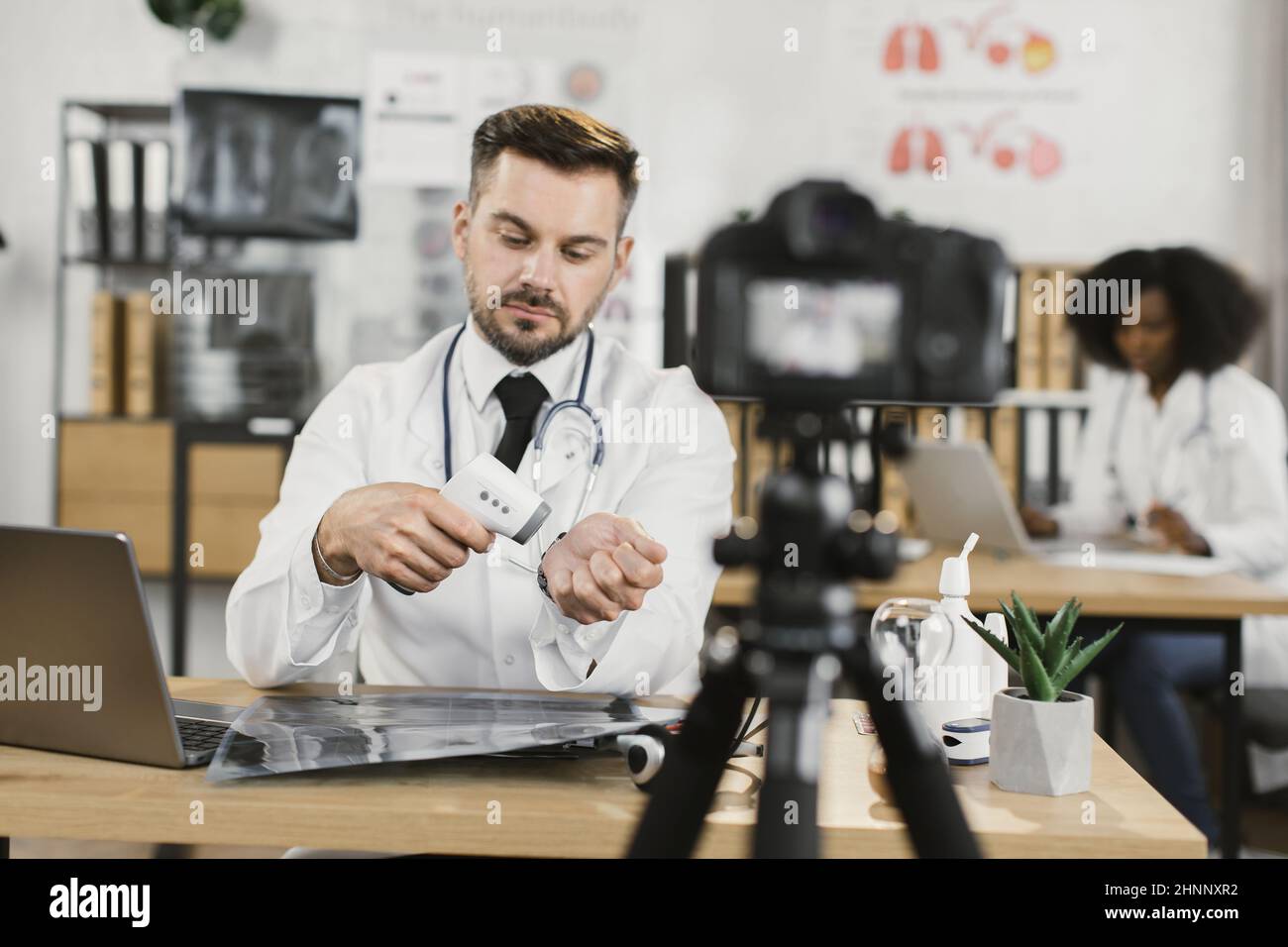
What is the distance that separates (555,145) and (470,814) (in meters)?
1.00

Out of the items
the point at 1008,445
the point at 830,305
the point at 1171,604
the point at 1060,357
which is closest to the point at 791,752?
the point at 830,305

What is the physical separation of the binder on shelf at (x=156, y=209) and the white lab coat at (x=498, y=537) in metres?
2.02

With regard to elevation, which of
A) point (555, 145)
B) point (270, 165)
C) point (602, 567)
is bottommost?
point (602, 567)

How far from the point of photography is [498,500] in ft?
3.49

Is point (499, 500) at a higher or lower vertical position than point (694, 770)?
higher

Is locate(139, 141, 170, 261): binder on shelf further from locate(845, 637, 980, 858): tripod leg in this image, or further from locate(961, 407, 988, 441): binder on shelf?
locate(845, 637, 980, 858): tripod leg

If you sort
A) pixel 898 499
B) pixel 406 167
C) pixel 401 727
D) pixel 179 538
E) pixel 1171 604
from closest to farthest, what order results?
pixel 401 727, pixel 1171 604, pixel 898 499, pixel 179 538, pixel 406 167

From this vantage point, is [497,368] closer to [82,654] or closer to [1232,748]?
[82,654]

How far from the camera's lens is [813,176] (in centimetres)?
66

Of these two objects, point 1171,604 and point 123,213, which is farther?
point 123,213

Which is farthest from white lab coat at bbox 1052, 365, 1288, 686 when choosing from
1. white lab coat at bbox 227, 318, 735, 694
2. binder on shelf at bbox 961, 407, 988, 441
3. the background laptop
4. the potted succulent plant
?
the potted succulent plant

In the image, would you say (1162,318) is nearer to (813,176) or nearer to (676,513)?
(676,513)

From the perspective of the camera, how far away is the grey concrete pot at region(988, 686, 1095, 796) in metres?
0.96
